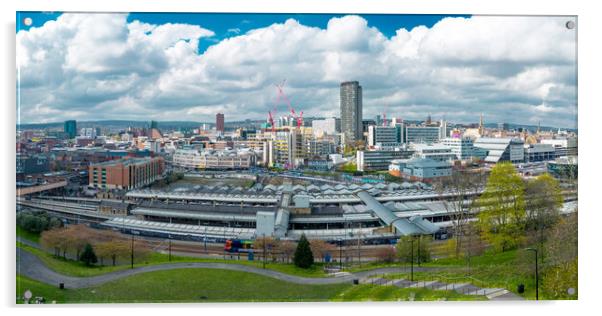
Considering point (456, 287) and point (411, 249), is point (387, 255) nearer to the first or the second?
point (411, 249)

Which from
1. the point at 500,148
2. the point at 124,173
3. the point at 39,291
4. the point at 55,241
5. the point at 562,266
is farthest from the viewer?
the point at 500,148

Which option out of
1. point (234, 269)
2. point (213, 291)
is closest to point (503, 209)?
point (234, 269)

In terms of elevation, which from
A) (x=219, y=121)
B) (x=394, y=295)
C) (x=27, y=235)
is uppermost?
(x=219, y=121)

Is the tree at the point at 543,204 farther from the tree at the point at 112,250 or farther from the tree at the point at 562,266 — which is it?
the tree at the point at 112,250

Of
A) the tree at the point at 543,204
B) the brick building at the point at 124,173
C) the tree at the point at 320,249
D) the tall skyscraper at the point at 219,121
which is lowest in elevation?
the tree at the point at 320,249

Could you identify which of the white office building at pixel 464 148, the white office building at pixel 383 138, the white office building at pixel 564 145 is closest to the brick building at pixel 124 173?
the white office building at pixel 564 145

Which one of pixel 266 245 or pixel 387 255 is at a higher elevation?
pixel 266 245
